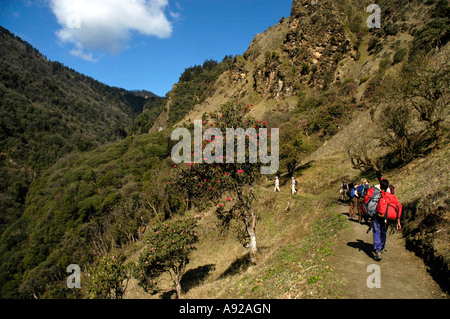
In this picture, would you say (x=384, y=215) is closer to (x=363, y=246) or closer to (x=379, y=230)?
(x=379, y=230)

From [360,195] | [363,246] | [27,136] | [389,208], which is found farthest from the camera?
[27,136]

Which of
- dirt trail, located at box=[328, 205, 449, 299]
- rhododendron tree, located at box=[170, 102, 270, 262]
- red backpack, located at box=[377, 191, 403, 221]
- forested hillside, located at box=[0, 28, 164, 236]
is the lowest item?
dirt trail, located at box=[328, 205, 449, 299]

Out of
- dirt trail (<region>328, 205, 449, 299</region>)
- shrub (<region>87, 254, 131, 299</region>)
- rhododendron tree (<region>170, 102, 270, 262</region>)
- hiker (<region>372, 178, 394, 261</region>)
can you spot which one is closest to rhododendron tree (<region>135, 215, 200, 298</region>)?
shrub (<region>87, 254, 131, 299</region>)

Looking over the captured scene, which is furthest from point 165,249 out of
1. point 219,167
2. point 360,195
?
point 360,195

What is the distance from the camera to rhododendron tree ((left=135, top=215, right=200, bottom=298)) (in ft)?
52.3

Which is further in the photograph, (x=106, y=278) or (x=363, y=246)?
(x=106, y=278)

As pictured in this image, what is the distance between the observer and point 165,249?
15727 millimetres

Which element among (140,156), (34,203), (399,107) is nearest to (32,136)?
(34,203)

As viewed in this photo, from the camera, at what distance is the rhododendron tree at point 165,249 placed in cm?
1594

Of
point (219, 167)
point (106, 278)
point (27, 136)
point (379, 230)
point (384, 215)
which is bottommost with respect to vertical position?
point (106, 278)

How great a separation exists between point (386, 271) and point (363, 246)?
6.81ft

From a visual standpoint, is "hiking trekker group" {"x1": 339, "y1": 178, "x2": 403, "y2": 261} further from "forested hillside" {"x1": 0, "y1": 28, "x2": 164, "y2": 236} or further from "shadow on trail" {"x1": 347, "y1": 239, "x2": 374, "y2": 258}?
"forested hillside" {"x1": 0, "y1": 28, "x2": 164, "y2": 236}

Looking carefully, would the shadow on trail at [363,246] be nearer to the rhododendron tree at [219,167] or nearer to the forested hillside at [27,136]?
the rhododendron tree at [219,167]
